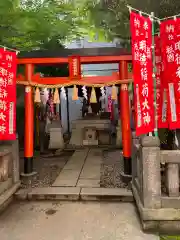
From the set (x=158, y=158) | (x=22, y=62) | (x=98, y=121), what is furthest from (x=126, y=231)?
(x=98, y=121)

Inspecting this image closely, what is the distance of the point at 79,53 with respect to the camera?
25.3 feet

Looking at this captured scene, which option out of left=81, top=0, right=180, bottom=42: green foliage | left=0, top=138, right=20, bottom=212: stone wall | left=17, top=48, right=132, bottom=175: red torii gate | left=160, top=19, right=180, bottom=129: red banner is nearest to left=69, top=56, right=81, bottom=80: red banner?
left=17, top=48, right=132, bottom=175: red torii gate

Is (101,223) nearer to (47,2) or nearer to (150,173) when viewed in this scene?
(150,173)

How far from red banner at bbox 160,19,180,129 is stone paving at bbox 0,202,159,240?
224 cm

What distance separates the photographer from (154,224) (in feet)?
14.6

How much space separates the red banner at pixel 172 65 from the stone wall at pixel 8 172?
4028 mm

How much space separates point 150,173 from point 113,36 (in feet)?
18.1

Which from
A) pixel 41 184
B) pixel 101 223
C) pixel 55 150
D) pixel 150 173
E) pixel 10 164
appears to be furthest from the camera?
pixel 55 150

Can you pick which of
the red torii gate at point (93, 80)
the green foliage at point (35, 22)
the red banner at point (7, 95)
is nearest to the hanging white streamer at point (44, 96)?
the green foliage at point (35, 22)

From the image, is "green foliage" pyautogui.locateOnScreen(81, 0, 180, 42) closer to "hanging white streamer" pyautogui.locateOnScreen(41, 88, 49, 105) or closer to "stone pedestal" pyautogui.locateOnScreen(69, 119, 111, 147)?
"hanging white streamer" pyautogui.locateOnScreen(41, 88, 49, 105)

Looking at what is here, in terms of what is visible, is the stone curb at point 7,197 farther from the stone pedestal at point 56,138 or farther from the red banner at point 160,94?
the stone pedestal at point 56,138

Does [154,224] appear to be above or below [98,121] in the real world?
below

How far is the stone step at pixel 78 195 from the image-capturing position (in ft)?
19.3

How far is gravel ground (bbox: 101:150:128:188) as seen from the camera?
6816 mm
